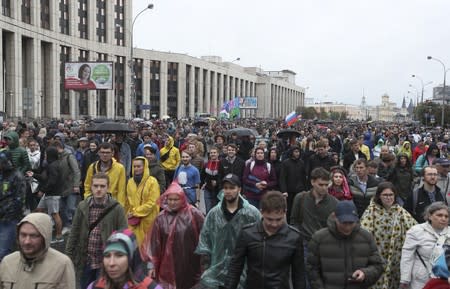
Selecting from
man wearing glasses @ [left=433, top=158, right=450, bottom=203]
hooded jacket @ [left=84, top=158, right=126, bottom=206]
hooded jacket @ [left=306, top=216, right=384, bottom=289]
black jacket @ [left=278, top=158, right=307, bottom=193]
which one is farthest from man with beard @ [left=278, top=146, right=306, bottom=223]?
hooded jacket @ [left=306, top=216, right=384, bottom=289]

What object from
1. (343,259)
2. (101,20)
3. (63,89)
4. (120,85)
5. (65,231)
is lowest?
(65,231)

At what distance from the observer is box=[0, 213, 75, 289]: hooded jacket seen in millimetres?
3385

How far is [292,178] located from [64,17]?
6525 centimetres

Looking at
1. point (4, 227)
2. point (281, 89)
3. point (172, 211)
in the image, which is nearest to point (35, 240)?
point (172, 211)

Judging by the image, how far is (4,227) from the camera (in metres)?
6.13

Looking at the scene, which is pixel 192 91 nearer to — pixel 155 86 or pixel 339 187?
pixel 155 86

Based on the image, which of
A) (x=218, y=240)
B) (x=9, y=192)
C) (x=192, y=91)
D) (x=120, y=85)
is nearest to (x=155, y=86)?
(x=192, y=91)

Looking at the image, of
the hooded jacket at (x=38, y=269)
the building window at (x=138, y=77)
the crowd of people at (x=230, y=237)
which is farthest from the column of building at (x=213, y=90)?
the hooded jacket at (x=38, y=269)

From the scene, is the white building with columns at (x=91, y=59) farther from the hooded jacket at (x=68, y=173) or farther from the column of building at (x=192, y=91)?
the hooded jacket at (x=68, y=173)

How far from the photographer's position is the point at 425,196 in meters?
6.29

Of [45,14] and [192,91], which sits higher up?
[45,14]

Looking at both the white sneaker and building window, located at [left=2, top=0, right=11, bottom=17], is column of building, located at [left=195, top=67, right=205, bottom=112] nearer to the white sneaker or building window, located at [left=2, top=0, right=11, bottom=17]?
building window, located at [left=2, top=0, right=11, bottom=17]

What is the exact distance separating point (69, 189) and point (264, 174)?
10.9ft

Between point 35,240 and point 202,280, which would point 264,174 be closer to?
point 202,280
